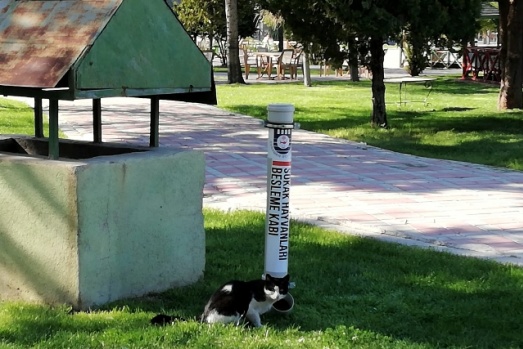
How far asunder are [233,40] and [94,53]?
2262 centimetres

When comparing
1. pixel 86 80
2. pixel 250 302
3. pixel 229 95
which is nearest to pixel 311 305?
pixel 250 302

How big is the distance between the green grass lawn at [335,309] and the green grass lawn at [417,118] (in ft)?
18.0

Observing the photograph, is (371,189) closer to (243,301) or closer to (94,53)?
(243,301)

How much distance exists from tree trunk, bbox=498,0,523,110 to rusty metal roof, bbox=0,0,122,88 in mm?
13018

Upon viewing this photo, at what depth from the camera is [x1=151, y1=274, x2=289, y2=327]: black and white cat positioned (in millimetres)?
4586

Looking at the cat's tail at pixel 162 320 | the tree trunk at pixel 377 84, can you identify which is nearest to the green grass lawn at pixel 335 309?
the cat's tail at pixel 162 320

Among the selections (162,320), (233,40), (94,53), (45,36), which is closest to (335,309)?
(162,320)

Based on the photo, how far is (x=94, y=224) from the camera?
15.8ft

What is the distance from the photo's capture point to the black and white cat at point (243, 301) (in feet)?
15.0

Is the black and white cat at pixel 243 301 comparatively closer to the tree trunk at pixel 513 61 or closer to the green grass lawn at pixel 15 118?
the green grass lawn at pixel 15 118

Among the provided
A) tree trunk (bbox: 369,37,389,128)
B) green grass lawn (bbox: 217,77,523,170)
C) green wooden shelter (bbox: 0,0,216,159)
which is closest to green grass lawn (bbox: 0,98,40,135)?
green grass lawn (bbox: 217,77,523,170)

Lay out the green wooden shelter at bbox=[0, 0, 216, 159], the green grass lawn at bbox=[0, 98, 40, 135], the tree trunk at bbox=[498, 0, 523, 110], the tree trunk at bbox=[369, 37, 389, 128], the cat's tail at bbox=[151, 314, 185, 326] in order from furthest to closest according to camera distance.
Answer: the tree trunk at bbox=[498, 0, 523, 110], the tree trunk at bbox=[369, 37, 389, 128], the green grass lawn at bbox=[0, 98, 40, 135], the green wooden shelter at bbox=[0, 0, 216, 159], the cat's tail at bbox=[151, 314, 185, 326]

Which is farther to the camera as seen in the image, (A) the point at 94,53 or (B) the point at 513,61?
(B) the point at 513,61

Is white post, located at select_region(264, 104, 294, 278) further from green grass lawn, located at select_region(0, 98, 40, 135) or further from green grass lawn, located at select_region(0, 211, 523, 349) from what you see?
green grass lawn, located at select_region(0, 98, 40, 135)
